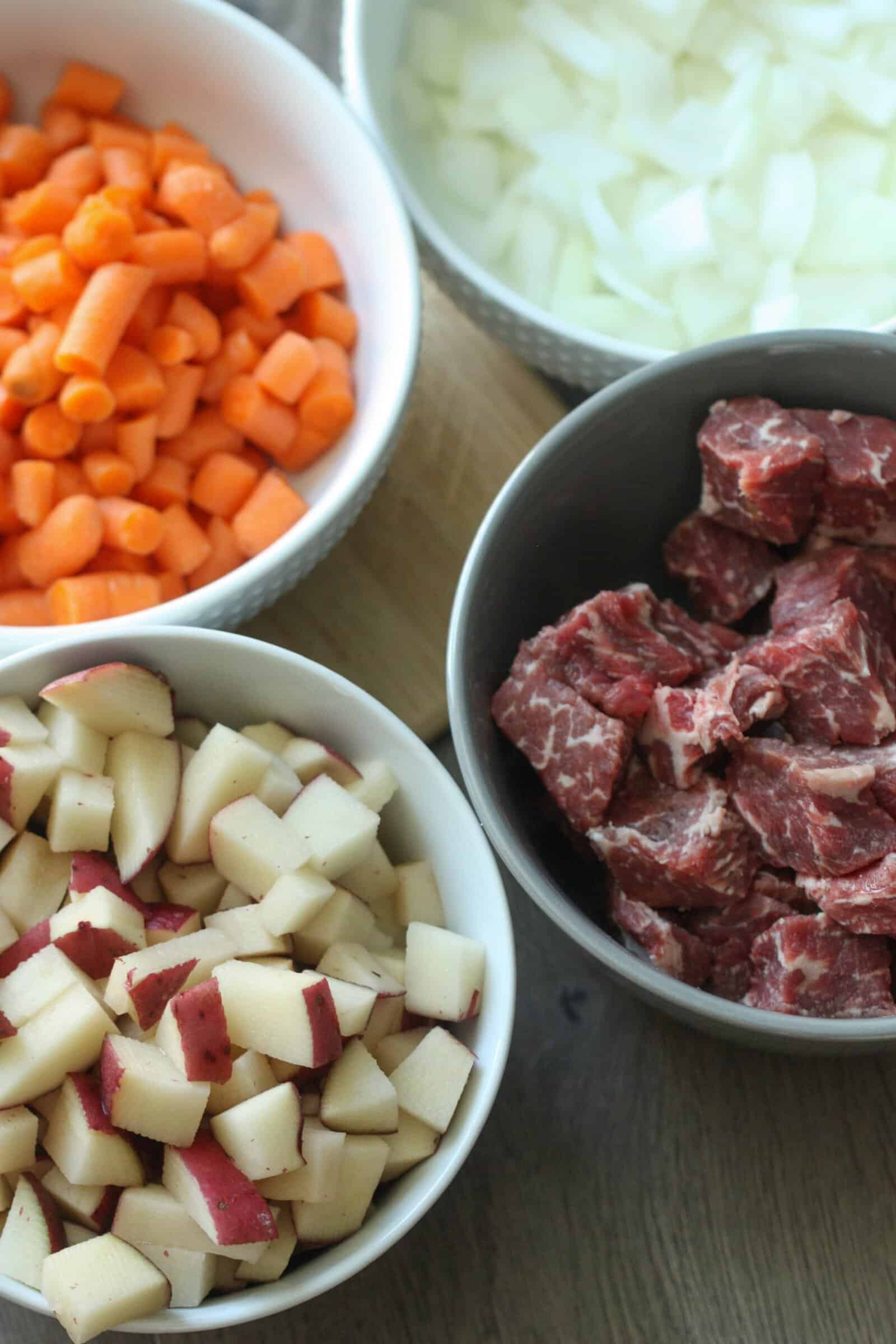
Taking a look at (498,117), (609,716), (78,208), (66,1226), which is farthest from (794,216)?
(66,1226)

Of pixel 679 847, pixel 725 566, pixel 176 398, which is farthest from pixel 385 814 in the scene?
pixel 176 398

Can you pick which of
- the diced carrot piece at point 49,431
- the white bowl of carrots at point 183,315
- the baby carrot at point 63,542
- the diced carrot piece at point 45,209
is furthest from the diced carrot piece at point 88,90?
the baby carrot at point 63,542

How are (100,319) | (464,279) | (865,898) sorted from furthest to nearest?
1. (464,279)
2. (100,319)
3. (865,898)

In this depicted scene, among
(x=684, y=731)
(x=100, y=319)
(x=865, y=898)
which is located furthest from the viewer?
(x=100, y=319)

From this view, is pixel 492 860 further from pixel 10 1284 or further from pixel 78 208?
pixel 78 208

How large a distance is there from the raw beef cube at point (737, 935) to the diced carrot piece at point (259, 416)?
3.17 feet

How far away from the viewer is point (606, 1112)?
76.5 inches

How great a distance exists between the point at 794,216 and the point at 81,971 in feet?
5.06

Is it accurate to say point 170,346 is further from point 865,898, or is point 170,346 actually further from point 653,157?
point 865,898

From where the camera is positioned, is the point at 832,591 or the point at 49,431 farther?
the point at 49,431

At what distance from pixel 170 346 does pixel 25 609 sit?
1.49 feet

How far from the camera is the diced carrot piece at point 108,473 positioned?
1952mm

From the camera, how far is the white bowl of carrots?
192 cm

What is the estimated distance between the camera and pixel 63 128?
82.9 inches
